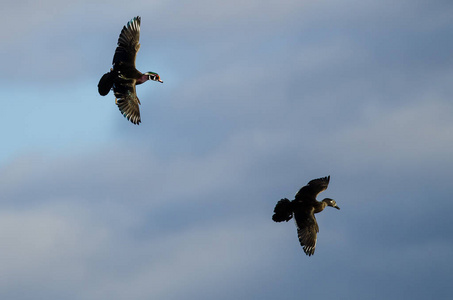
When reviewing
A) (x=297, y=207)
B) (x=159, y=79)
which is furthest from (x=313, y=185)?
(x=159, y=79)

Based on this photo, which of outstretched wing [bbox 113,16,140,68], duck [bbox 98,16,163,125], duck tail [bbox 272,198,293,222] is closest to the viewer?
duck tail [bbox 272,198,293,222]

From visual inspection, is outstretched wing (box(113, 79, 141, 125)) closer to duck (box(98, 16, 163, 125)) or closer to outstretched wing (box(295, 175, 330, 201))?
duck (box(98, 16, 163, 125))

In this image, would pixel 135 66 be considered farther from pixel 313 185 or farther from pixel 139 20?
pixel 313 185

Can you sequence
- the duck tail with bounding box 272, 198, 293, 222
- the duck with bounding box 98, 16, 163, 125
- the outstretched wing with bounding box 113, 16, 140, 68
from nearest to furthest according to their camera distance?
1. the duck tail with bounding box 272, 198, 293, 222
2. the duck with bounding box 98, 16, 163, 125
3. the outstretched wing with bounding box 113, 16, 140, 68

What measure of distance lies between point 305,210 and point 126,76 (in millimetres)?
10701

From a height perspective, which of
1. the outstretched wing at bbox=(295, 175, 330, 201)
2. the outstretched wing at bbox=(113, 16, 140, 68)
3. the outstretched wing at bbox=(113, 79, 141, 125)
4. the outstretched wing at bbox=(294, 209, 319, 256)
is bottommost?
the outstretched wing at bbox=(294, 209, 319, 256)

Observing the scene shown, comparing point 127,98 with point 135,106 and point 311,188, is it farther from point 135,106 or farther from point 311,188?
point 311,188

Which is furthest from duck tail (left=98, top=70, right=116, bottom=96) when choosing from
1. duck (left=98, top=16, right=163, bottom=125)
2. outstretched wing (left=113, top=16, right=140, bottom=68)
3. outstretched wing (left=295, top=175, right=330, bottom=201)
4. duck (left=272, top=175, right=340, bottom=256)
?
outstretched wing (left=295, top=175, right=330, bottom=201)

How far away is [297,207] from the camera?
43.6 metres

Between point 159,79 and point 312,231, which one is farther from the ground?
point 159,79

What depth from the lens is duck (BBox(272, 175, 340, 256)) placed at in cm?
4328

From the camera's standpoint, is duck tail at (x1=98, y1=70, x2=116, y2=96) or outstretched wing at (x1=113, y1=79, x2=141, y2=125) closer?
duck tail at (x1=98, y1=70, x2=116, y2=96)

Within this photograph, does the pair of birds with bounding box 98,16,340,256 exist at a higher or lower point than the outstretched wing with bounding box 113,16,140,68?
lower

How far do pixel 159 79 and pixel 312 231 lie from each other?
10572mm
